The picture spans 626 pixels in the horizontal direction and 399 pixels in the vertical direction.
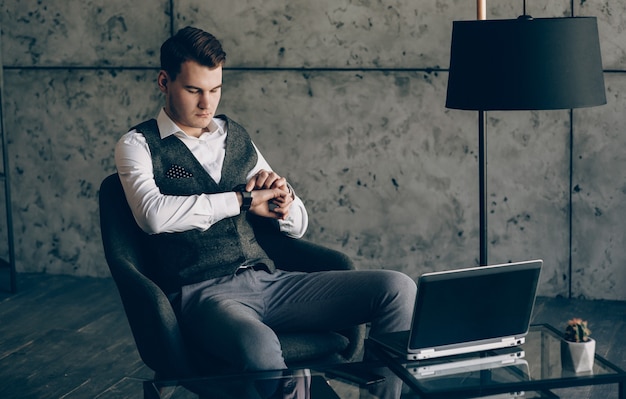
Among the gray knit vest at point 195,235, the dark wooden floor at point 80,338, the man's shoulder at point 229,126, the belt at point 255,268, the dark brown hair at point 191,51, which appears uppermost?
the dark brown hair at point 191,51

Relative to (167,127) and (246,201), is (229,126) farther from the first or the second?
(246,201)

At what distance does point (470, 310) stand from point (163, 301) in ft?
2.85

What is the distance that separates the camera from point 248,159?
3.09m

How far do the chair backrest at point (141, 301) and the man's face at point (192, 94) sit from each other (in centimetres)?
35

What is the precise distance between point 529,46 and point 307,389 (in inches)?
46.2

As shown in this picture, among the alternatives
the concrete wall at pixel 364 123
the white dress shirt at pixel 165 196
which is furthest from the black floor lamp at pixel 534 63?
the concrete wall at pixel 364 123

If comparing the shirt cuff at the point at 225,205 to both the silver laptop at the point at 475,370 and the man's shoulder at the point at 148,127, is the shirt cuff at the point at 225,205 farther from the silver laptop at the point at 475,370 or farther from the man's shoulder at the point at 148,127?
the silver laptop at the point at 475,370

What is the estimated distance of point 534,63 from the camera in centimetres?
262

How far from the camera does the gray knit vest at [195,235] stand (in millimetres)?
2805

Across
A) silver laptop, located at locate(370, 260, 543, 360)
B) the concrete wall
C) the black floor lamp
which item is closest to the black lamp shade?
the black floor lamp

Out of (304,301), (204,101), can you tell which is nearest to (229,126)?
(204,101)

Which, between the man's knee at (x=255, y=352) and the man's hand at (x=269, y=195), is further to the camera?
the man's hand at (x=269, y=195)

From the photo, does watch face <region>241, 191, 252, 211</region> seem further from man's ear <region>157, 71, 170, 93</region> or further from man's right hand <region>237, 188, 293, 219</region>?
man's ear <region>157, 71, 170, 93</region>

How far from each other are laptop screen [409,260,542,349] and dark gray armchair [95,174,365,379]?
0.46 m
